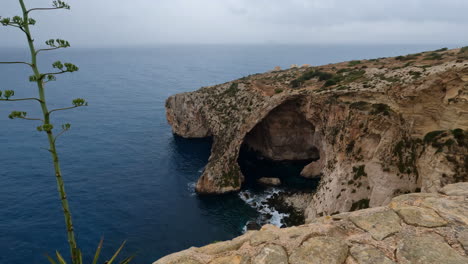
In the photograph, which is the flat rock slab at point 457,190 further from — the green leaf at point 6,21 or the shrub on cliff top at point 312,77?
the shrub on cliff top at point 312,77

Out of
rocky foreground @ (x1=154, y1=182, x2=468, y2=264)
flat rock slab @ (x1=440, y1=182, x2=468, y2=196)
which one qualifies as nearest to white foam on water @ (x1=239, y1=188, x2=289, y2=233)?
flat rock slab @ (x1=440, y1=182, x2=468, y2=196)

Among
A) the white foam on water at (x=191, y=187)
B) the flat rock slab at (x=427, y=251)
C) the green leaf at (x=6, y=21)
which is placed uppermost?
the green leaf at (x=6, y=21)

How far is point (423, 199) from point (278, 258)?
29.5ft

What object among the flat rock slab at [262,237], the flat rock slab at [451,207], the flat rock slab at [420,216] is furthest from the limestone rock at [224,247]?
the flat rock slab at [451,207]

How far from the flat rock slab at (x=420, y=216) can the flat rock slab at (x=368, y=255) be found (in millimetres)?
2740

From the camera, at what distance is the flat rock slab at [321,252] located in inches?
407

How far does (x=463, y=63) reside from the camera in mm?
32688

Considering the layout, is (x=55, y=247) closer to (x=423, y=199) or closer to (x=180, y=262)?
(x=180, y=262)

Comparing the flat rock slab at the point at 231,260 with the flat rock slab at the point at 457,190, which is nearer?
the flat rock slab at the point at 231,260

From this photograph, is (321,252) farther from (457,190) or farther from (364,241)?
(457,190)

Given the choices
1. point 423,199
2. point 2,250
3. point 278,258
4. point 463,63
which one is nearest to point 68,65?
point 278,258

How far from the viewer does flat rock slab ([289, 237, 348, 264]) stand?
10.3m

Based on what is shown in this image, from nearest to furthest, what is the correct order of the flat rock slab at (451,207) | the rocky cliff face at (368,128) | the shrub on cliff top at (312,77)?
1. the flat rock slab at (451,207)
2. the rocky cliff face at (368,128)
3. the shrub on cliff top at (312,77)

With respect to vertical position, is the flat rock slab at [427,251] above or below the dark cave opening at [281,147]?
above
